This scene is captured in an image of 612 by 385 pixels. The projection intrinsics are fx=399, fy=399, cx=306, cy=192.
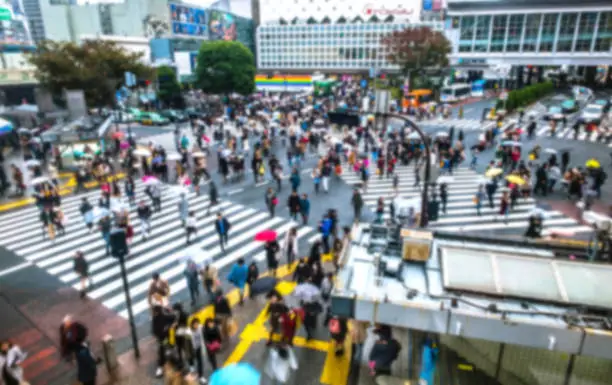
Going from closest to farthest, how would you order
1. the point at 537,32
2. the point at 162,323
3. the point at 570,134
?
the point at 162,323
the point at 570,134
the point at 537,32

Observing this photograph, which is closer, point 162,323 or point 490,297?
point 490,297

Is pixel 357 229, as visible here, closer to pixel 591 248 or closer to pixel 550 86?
pixel 591 248

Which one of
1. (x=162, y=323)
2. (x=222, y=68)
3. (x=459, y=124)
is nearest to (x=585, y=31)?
(x=459, y=124)

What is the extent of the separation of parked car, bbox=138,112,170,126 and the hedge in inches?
1399

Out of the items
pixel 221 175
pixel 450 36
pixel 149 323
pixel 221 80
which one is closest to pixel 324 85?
pixel 221 80

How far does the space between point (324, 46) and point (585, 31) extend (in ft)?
165

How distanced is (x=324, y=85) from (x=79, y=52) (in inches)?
1343

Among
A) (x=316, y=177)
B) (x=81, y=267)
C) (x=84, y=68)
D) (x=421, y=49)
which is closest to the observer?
(x=81, y=267)

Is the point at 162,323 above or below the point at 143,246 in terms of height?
above

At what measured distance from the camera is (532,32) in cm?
7212

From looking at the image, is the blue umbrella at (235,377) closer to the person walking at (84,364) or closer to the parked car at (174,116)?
the person walking at (84,364)

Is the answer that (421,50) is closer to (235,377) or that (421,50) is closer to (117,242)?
(117,242)

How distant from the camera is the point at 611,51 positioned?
217ft

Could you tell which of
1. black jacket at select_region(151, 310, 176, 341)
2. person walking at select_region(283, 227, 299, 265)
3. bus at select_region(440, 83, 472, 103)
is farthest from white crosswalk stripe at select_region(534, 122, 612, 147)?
black jacket at select_region(151, 310, 176, 341)
